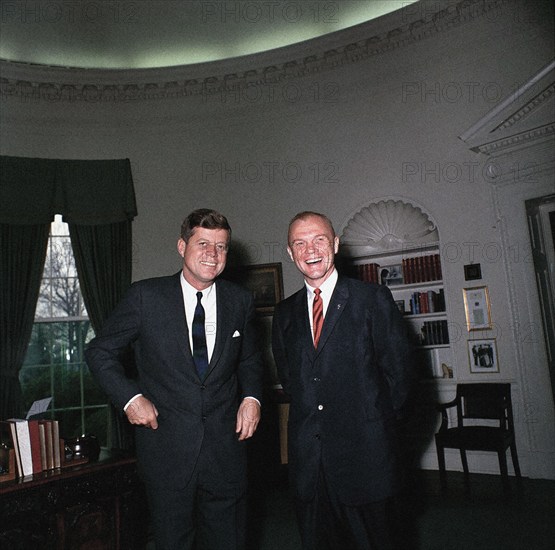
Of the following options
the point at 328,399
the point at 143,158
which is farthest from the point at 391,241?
the point at 328,399

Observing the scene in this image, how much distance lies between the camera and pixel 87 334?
6207 millimetres

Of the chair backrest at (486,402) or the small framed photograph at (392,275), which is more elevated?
the small framed photograph at (392,275)

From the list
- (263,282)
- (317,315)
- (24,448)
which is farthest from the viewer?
(263,282)

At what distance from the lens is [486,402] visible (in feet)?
15.9

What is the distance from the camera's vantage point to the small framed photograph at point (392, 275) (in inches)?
232

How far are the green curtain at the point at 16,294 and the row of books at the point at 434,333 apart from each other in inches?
176

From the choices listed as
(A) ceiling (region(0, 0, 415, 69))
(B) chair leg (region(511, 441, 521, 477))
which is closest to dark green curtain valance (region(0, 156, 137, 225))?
(A) ceiling (region(0, 0, 415, 69))

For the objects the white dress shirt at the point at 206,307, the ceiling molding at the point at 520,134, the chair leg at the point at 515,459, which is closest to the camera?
the white dress shirt at the point at 206,307

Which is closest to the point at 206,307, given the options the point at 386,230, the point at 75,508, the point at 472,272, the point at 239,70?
the point at 75,508

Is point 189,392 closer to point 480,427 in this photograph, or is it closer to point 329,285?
point 329,285

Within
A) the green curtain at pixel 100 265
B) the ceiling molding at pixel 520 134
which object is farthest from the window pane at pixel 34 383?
the ceiling molding at pixel 520 134

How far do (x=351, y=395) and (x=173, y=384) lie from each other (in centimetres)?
76

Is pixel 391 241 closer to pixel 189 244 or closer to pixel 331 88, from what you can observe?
pixel 331 88

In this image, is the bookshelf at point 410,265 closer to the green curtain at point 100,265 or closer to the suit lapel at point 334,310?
the green curtain at point 100,265
